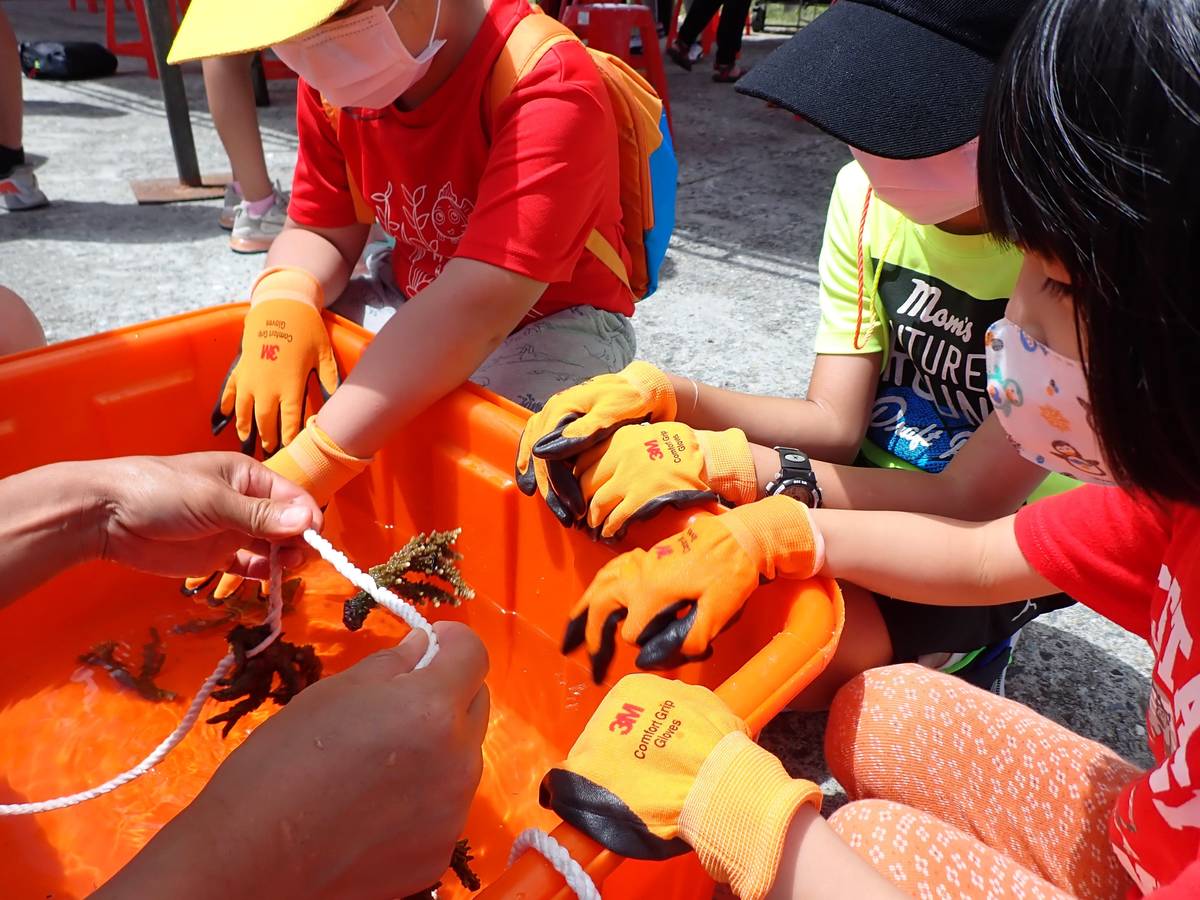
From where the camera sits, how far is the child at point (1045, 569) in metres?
0.47

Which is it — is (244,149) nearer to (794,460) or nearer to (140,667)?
(140,667)

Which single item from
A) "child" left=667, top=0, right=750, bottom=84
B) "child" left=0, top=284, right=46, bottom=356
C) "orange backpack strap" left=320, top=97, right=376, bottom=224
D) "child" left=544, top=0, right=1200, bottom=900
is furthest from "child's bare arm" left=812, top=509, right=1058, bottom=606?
"child" left=667, top=0, right=750, bottom=84

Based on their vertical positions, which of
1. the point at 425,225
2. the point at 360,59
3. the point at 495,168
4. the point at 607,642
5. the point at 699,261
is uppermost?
the point at 360,59

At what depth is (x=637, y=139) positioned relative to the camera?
4.34 ft

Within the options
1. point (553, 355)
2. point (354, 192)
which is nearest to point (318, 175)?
point (354, 192)

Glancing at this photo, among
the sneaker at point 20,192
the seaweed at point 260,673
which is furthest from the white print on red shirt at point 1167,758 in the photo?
the sneaker at point 20,192

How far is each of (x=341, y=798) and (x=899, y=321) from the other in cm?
87

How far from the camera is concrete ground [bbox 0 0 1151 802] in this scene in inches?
50.7

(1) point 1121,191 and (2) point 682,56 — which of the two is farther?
(2) point 682,56

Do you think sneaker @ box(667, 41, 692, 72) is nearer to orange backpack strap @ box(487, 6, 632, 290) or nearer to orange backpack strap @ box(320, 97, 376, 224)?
orange backpack strap @ box(320, 97, 376, 224)

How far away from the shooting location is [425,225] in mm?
1343

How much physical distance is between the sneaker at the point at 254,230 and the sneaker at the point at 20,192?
2.41 feet

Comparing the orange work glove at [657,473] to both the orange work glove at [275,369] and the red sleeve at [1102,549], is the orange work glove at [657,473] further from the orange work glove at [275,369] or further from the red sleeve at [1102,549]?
the orange work glove at [275,369]

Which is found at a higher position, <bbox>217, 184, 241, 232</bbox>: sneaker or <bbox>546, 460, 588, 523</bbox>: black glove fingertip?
<bbox>546, 460, 588, 523</bbox>: black glove fingertip
